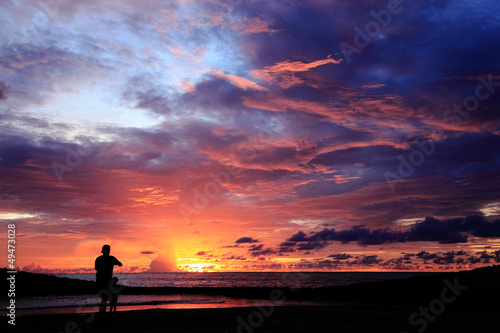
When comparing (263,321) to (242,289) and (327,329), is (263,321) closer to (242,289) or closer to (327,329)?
(327,329)

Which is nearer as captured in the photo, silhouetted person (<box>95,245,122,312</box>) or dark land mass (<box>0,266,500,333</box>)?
dark land mass (<box>0,266,500,333</box>)

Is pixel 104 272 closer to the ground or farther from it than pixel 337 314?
farther from it

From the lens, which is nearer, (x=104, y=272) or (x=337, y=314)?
(x=104, y=272)

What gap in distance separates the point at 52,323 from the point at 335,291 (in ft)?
105

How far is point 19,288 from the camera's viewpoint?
4134 cm

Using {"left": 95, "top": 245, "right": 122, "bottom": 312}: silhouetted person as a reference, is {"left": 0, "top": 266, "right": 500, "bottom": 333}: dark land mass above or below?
below

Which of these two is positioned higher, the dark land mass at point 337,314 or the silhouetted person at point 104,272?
the silhouetted person at point 104,272

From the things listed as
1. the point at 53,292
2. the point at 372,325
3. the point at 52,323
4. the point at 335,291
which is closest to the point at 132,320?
the point at 52,323

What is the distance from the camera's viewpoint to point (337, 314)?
18094mm

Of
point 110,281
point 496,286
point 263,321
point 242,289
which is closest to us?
point 110,281

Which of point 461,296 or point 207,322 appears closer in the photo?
point 207,322

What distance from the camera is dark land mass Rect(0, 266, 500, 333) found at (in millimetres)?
12906

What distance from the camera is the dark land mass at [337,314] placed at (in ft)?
42.3

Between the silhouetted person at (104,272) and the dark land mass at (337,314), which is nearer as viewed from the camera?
the dark land mass at (337,314)
